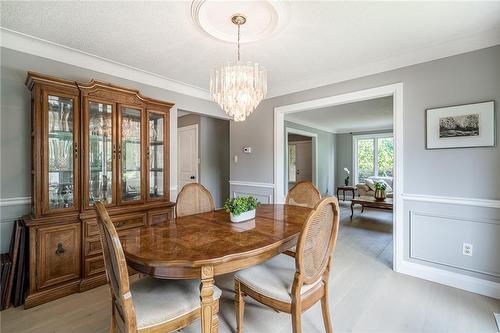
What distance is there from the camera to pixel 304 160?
8.38 m

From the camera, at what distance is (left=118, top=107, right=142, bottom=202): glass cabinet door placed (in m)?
2.61

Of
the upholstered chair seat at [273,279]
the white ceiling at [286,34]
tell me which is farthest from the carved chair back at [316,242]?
the white ceiling at [286,34]

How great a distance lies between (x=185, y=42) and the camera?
231 cm

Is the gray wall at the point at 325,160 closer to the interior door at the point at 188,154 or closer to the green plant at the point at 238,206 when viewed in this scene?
the interior door at the point at 188,154

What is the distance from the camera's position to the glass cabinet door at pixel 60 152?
7.08 feet

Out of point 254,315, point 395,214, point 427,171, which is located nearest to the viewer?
point 254,315

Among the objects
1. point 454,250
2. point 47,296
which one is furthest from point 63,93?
point 454,250

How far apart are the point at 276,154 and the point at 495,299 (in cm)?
282

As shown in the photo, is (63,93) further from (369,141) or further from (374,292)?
(369,141)

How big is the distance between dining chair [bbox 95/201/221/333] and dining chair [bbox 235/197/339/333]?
0.29 metres

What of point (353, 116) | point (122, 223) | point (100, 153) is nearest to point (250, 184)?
point (122, 223)

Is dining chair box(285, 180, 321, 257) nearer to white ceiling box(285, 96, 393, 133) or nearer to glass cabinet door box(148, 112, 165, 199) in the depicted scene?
glass cabinet door box(148, 112, 165, 199)

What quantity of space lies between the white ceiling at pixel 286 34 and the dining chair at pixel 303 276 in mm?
1576

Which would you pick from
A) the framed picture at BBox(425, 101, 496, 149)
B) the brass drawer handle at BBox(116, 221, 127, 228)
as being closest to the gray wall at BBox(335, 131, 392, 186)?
the framed picture at BBox(425, 101, 496, 149)
